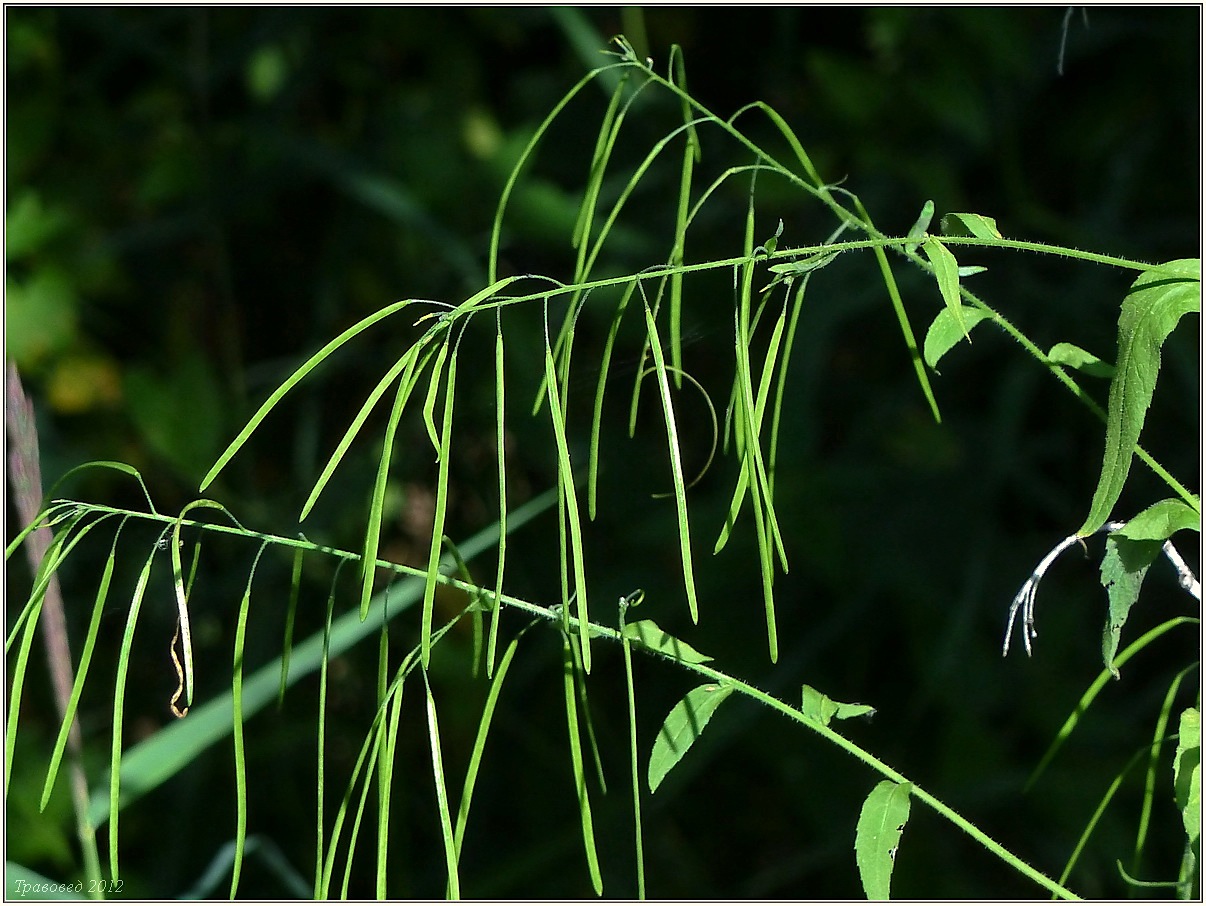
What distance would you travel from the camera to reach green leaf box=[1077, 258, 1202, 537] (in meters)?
0.31

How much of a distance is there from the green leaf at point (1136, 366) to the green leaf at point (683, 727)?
0.37 feet

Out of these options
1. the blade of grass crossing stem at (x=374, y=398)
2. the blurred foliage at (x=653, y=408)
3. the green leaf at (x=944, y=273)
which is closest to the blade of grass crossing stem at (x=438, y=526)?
the blade of grass crossing stem at (x=374, y=398)

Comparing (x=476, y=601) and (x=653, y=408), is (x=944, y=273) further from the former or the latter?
(x=653, y=408)

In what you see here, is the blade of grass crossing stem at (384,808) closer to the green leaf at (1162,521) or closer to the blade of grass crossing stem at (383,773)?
the blade of grass crossing stem at (383,773)

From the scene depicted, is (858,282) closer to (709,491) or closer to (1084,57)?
(709,491)

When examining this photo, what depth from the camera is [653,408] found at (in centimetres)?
105

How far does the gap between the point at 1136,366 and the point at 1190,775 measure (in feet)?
0.39

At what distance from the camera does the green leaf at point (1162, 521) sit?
1.05ft

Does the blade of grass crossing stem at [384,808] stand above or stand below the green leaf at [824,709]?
above

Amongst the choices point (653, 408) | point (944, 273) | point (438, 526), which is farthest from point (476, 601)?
point (653, 408)

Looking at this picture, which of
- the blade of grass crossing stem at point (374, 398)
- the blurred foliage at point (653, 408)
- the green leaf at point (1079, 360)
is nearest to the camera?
the blade of grass crossing stem at point (374, 398)

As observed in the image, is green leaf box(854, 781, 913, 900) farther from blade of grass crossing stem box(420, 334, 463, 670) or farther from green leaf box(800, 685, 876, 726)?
blade of grass crossing stem box(420, 334, 463, 670)

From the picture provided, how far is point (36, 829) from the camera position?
0.89 m

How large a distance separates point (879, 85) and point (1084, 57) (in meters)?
0.24
